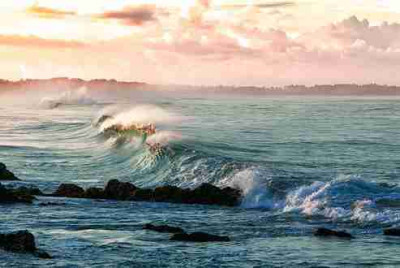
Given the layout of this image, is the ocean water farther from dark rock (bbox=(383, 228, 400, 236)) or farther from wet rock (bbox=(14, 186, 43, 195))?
wet rock (bbox=(14, 186, 43, 195))

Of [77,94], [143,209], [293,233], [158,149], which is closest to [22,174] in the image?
[158,149]

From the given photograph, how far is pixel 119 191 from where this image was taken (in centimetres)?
2945

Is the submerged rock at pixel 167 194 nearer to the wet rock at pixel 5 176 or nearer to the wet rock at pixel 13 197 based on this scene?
the wet rock at pixel 13 197

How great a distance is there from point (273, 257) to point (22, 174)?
21680 millimetres

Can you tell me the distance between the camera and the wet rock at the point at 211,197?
28.0 m

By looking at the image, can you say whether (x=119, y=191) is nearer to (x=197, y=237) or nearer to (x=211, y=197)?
(x=211, y=197)

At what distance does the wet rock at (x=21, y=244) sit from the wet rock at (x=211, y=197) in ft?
32.7

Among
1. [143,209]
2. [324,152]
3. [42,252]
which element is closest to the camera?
[42,252]

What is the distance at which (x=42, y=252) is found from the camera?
60.9 ft

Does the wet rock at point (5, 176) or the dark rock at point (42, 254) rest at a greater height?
the wet rock at point (5, 176)

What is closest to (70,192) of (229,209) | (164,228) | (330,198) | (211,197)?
(211,197)

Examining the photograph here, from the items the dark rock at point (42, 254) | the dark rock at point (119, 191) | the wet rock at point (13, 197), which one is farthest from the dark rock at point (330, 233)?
the wet rock at point (13, 197)

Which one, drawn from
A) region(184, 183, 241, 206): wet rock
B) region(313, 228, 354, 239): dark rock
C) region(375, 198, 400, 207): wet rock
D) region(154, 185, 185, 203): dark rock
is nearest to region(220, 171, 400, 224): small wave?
region(375, 198, 400, 207): wet rock

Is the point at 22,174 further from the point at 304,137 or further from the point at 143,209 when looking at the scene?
the point at 304,137
